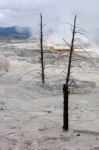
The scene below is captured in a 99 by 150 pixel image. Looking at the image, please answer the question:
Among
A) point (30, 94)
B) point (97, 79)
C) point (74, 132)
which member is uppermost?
point (74, 132)

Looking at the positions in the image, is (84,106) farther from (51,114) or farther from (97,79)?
(97,79)

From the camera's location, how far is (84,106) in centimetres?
1678

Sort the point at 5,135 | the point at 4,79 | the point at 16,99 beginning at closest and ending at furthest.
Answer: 1. the point at 5,135
2. the point at 16,99
3. the point at 4,79

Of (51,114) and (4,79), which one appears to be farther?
(4,79)

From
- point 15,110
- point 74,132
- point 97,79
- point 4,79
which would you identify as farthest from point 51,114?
point 97,79

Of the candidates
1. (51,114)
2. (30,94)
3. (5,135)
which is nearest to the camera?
(5,135)

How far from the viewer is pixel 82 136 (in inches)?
458

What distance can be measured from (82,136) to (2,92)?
7747mm

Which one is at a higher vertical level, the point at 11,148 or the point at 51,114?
the point at 11,148

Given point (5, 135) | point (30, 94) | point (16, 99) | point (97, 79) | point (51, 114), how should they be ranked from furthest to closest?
1. point (97, 79)
2. point (30, 94)
3. point (16, 99)
4. point (51, 114)
5. point (5, 135)

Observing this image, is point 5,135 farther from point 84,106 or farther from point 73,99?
point 73,99

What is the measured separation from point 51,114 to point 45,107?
160cm

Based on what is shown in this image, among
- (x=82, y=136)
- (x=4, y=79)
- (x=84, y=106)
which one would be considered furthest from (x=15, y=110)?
(x=4, y=79)

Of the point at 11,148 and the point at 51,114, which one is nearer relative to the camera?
the point at 11,148
